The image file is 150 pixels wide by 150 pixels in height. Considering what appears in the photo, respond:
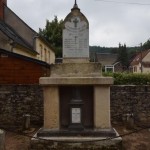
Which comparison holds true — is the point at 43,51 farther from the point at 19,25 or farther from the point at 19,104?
the point at 19,104

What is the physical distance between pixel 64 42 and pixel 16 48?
12.3 metres

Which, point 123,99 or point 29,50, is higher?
point 29,50

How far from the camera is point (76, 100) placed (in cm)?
1001

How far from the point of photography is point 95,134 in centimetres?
955

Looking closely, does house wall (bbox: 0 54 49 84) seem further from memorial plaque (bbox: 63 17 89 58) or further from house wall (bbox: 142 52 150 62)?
house wall (bbox: 142 52 150 62)

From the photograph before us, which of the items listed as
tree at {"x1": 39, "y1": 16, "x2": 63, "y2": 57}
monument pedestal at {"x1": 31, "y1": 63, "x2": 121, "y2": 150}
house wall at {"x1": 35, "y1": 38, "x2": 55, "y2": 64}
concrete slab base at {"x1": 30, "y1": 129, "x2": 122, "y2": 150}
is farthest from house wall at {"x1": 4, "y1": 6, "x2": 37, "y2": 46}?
concrete slab base at {"x1": 30, "y1": 129, "x2": 122, "y2": 150}

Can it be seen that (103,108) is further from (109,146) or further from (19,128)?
(19,128)

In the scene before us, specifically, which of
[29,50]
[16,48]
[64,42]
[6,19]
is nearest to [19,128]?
[64,42]

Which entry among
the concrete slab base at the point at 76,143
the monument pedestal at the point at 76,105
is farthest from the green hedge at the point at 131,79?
the concrete slab base at the point at 76,143

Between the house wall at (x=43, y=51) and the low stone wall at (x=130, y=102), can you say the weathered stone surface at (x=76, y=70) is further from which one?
the house wall at (x=43, y=51)

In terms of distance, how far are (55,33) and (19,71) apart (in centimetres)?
2722

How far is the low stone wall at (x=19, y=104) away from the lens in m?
13.6

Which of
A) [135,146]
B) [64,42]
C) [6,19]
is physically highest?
[6,19]

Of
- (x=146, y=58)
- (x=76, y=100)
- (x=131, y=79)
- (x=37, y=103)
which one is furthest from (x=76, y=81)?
(x=146, y=58)
